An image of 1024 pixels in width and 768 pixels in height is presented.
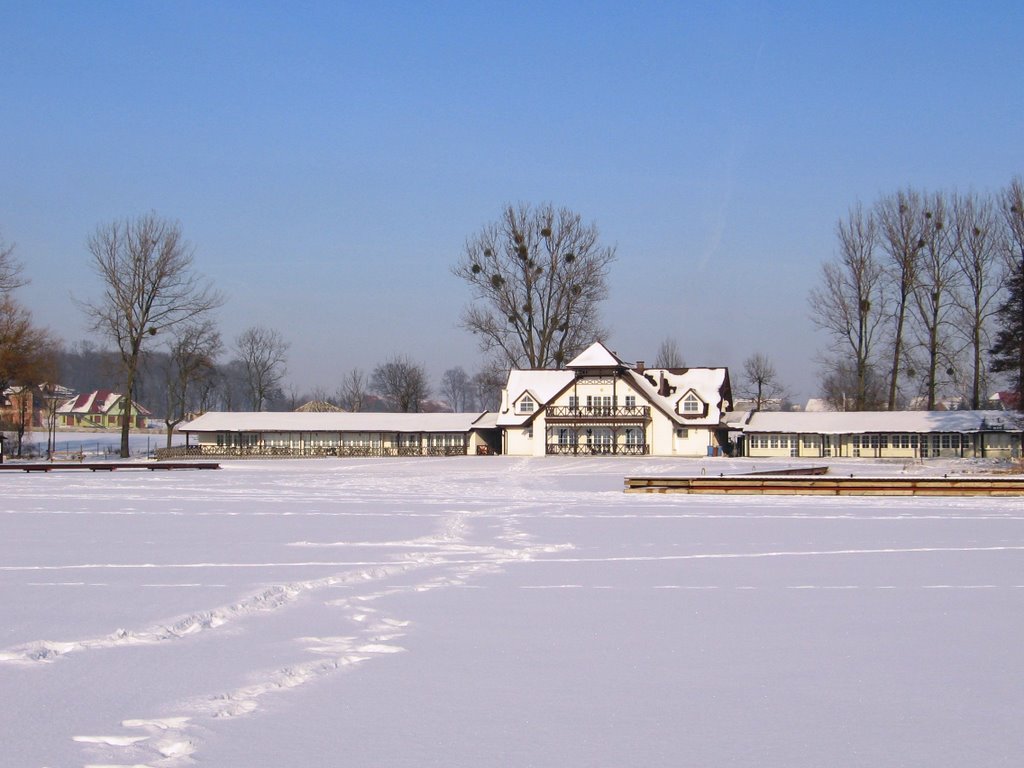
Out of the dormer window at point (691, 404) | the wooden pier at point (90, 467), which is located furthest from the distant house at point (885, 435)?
the wooden pier at point (90, 467)

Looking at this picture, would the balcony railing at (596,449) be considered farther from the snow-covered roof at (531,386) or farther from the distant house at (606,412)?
the snow-covered roof at (531,386)

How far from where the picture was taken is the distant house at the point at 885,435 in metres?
59.3

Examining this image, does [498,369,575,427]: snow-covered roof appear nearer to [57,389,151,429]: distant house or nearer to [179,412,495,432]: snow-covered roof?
[179,412,495,432]: snow-covered roof

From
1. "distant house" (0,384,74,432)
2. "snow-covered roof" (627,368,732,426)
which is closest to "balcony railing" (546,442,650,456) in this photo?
"snow-covered roof" (627,368,732,426)

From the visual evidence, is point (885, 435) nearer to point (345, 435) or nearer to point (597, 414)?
point (597, 414)

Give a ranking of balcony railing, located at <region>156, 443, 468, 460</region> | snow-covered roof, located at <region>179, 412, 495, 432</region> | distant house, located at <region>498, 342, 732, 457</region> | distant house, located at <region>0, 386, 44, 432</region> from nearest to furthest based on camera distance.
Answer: distant house, located at <region>0, 386, 44, 432</region> → distant house, located at <region>498, 342, 732, 457</region> → balcony railing, located at <region>156, 443, 468, 460</region> → snow-covered roof, located at <region>179, 412, 495, 432</region>

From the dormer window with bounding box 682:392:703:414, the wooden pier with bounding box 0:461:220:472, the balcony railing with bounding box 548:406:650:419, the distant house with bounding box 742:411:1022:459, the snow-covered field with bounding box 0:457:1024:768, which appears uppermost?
the dormer window with bounding box 682:392:703:414

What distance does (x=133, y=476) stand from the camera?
39.8m

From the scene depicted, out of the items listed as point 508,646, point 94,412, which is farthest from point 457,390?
point 508,646

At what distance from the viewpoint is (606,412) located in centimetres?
6419

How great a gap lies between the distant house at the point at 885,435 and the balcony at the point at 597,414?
270 inches

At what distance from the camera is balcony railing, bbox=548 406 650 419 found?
209 ft

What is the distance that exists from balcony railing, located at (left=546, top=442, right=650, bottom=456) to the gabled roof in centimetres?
498

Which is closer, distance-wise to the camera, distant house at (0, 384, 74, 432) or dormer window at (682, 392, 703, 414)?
distant house at (0, 384, 74, 432)
